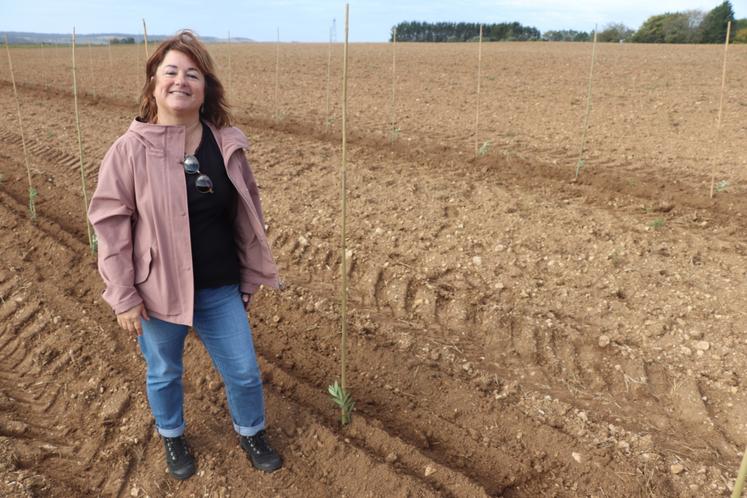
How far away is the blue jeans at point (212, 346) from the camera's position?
1953mm

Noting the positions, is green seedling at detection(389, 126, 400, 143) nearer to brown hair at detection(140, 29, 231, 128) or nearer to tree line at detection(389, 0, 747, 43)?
brown hair at detection(140, 29, 231, 128)

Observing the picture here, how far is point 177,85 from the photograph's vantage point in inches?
69.6

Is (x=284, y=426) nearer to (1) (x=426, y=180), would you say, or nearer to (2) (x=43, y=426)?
(2) (x=43, y=426)

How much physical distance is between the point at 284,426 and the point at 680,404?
1970 millimetres

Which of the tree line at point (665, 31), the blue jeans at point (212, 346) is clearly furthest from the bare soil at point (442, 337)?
the tree line at point (665, 31)

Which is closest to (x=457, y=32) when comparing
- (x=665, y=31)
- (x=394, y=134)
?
(x=665, y=31)

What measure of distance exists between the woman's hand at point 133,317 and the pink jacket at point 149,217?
0.06 feet

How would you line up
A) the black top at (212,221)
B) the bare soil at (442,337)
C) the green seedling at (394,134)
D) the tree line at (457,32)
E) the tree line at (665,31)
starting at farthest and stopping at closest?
the tree line at (457,32), the tree line at (665,31), the green seedling at (394,134), the bare soil at (442,337), the black top at (212,221)

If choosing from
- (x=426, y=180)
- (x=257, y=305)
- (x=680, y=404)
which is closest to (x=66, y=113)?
(x=426, y=180)

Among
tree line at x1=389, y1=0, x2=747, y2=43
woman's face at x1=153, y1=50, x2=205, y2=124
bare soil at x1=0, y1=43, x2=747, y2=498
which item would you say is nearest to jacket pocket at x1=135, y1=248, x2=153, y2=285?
woman's face at x1=153, y1=50, x2=205, y2=124

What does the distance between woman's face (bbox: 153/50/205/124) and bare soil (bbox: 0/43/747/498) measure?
145 cm

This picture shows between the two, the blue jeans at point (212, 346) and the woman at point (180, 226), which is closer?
the woman at point (180, 226)

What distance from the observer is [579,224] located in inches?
172

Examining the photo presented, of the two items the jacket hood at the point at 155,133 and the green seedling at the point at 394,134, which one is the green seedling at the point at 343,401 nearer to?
the jacket hood at the point at 155,133
